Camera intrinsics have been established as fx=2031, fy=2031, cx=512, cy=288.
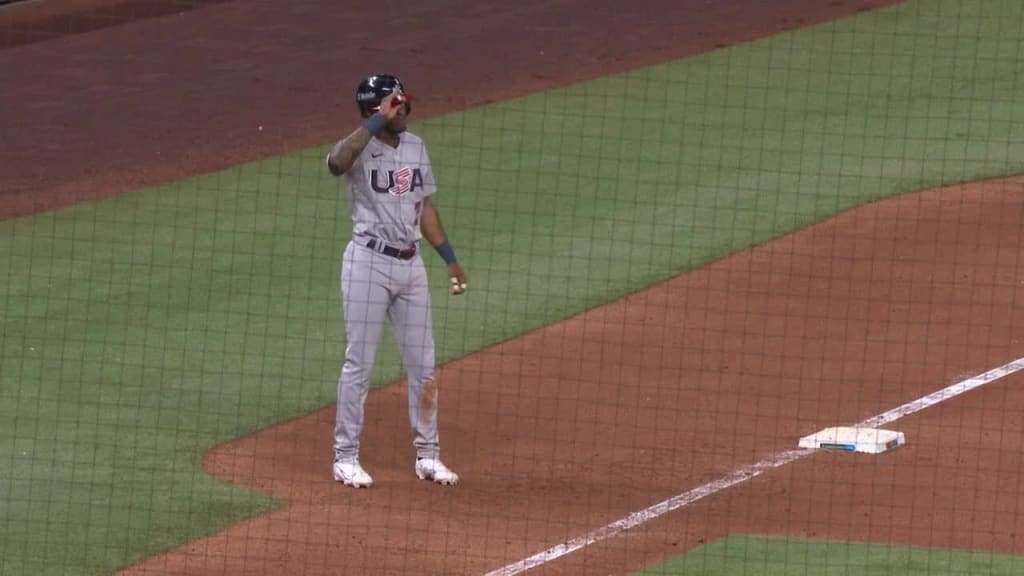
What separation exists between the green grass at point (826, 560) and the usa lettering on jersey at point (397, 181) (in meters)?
2.30

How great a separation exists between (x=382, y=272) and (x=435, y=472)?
1.12 metres

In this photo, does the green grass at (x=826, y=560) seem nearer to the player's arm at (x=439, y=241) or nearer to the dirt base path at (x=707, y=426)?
the dirt base path at (x=707, y=426)

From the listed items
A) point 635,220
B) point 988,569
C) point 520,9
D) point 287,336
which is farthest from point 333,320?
point 520,9

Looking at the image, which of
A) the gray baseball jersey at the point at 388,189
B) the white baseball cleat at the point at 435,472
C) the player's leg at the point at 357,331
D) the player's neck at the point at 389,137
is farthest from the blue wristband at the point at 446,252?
the white baseball cleat at the point at 435,472

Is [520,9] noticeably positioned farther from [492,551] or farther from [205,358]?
[492,551]

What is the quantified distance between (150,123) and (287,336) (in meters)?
5.50

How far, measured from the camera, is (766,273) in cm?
1384

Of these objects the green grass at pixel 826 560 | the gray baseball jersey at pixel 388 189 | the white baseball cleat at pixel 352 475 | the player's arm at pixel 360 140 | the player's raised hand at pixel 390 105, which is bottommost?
the green grass at pixel 826 560

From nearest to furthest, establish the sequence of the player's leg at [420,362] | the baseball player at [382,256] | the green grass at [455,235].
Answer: the baseball player at [382,256] → the player's leg at [420,362] → the green grass at [455,235]

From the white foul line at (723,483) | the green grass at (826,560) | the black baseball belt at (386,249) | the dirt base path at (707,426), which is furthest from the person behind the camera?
the black baseball belt at (386,249)

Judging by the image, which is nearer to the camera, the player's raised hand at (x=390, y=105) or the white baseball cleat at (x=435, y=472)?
the player's raised hand at (x=390, y=105)

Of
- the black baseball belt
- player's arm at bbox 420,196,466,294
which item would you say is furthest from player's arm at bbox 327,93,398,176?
player's arm at bbox 420,196,466,294

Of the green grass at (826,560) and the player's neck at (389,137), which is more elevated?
the player's neck at (389,137)

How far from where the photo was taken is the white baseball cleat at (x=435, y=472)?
34.6ft
